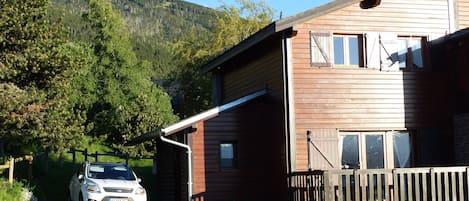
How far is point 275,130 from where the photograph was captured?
64.2 ft

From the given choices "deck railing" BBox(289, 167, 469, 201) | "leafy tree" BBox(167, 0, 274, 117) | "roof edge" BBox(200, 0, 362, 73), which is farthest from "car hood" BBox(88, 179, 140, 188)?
"leafy tree" BBox(167, 0, 274, 117)

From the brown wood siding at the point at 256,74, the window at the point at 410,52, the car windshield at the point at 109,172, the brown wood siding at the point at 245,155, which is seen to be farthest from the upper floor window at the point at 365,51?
the car windshield at the point at 109,172

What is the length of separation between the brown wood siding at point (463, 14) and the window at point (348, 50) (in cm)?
335

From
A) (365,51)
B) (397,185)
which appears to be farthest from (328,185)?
(365,51)

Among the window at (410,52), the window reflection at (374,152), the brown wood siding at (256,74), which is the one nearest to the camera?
the window reflection at (374,152)

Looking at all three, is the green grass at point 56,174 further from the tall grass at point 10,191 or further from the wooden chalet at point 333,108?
the wooden chalet at point 333,108

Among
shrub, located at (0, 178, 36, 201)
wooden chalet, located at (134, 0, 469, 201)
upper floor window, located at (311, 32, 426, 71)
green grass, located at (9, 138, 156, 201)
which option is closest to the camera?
wooden chalet, located at (134, 0, 469, 201)

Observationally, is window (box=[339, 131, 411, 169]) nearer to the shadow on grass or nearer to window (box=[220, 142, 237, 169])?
window (box=[220, 142, 237, 169])

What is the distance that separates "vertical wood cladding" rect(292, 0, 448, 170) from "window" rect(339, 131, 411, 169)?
267 millimetres

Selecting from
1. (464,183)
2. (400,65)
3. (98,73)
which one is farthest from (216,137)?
(98,73)

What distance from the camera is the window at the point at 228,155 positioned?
19.7 metres

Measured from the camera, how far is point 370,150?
19.0 metres

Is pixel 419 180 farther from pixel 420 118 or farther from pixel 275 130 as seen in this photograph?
pixel 275 130

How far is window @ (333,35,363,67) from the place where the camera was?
19.1 m
